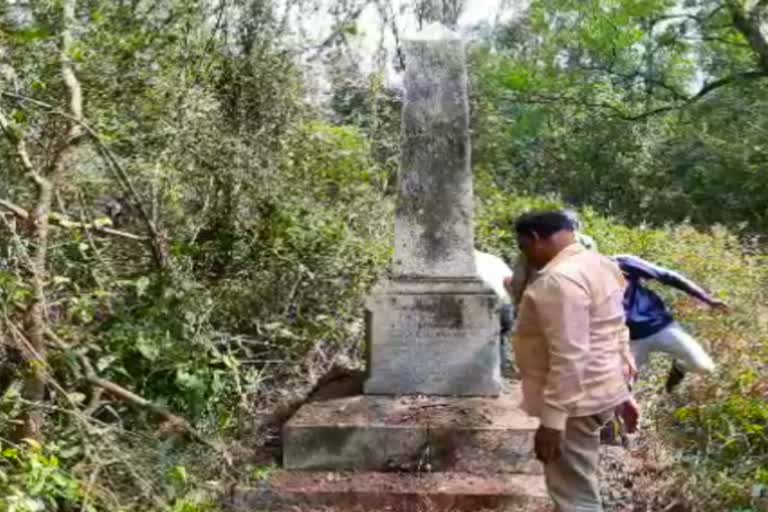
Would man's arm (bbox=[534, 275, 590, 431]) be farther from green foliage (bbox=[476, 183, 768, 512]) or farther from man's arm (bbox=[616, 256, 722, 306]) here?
man's arm (bbox=[616, 256, 722, 306])

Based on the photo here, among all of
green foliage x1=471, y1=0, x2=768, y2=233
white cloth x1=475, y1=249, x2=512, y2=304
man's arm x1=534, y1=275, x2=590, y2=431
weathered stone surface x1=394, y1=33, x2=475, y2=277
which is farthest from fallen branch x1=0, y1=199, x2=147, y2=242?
green foliage x1=471, y1=0, x2=768, y2=233

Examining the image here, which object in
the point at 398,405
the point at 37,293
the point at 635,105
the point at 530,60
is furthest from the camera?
the point at 530,60

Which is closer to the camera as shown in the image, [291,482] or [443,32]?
[291,482]

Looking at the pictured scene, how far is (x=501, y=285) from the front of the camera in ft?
23.0

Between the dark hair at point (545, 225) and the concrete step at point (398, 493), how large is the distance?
186cm

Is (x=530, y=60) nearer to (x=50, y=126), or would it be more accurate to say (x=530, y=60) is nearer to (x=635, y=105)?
(x=635, y=105)

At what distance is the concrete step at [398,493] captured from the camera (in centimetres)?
541

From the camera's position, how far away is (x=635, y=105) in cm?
2227

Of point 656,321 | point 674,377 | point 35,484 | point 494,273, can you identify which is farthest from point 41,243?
point 674,377

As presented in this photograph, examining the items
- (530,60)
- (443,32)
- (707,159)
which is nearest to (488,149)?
(707,159)

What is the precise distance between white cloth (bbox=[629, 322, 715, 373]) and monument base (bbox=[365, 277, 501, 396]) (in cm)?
96

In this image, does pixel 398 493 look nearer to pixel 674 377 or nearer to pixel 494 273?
pixel 494 273

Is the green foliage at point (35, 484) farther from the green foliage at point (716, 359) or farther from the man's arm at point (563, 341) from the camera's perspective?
the green foliage at point (716, 359)

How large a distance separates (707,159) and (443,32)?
14978 mm
